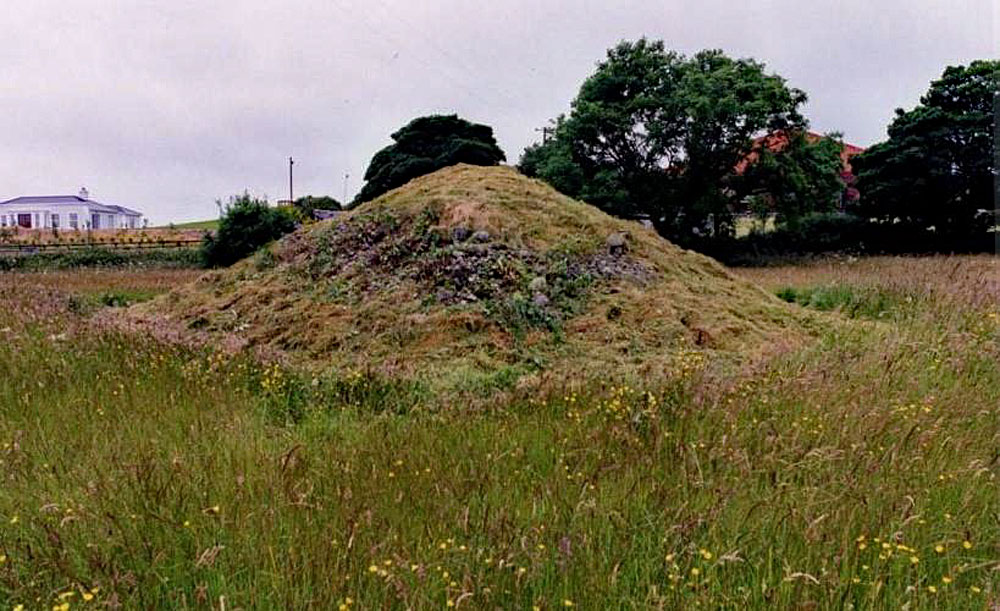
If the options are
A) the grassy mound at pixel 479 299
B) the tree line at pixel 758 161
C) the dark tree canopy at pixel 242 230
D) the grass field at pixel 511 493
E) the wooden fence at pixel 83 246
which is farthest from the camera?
the wooden fence at pixel 83 246

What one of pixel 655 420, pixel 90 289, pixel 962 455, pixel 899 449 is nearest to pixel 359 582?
pixel 655 420

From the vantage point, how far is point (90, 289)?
14359 millimetres

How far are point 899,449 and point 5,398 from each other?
4.86m

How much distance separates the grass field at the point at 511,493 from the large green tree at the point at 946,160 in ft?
71.3

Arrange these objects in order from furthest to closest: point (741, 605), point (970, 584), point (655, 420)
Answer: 1. point (655, 420)
2. point (970, 584)
3. point (741, 605)

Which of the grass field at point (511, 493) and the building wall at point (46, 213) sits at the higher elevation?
the building wall at point (46, 213)

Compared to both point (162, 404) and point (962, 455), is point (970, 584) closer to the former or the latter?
point (962, 455)

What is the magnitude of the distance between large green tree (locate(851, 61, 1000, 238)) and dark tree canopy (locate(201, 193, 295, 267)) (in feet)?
64.6

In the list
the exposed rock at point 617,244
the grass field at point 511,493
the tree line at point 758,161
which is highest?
the tree line at point 758,161

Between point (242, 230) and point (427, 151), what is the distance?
11.7 meters

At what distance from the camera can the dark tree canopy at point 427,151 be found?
97.2ft

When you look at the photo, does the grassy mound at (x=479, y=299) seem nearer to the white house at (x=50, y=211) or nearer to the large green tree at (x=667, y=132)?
the large green tree at (x=667, y=132)

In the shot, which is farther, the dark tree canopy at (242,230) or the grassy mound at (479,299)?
the dark tree canopy at (242,230)

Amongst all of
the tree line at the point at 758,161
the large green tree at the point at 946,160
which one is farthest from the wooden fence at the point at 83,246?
the large green tree at the point at 946,160
